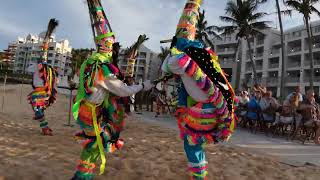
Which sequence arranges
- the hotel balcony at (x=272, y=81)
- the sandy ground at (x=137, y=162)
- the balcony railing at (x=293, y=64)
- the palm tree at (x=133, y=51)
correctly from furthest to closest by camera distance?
1. the hotel balcony at (x=272, y=81)
2. the balcony railing at (x=293, y=64)
3. the palm tree at (x=133, y=51)
4. the sandy ground at (x=137, y=162)

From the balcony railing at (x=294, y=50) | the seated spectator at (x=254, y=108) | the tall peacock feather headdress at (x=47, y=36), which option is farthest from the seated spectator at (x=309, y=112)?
the balcony railing at (x=294, y=50)

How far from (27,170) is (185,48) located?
2.71 metres

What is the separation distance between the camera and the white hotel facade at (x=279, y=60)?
42531mm

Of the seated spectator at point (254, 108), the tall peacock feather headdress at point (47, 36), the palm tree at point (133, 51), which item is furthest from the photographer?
the seated spectator at point (254, 108)

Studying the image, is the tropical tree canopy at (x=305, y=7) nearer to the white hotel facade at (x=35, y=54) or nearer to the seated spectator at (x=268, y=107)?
the seated spectator at (x=268, y=107)

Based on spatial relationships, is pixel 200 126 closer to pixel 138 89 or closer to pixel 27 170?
pixel 138 89

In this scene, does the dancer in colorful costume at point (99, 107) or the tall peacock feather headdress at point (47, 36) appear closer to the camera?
the dancer in colorful costume at point (99, 107)

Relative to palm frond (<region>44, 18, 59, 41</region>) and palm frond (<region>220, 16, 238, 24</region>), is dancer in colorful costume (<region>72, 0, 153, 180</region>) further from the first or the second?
palm frond (<region>220, 16, 238, 24</region>)

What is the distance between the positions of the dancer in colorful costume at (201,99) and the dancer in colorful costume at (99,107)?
1.81 ft

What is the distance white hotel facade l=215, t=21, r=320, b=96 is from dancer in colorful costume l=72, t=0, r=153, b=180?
4025cm

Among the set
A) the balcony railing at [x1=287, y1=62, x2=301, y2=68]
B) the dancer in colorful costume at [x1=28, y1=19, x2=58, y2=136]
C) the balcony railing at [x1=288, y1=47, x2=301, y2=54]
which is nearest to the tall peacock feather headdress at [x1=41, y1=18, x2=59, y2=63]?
the dancer in colorful costume at [x1=28, y1=19, x2=58, y2=136]

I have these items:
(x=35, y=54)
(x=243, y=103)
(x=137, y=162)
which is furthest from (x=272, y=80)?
(x=35, y=54)

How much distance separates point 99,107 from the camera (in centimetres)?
395

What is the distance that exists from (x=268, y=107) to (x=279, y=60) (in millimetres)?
39983
